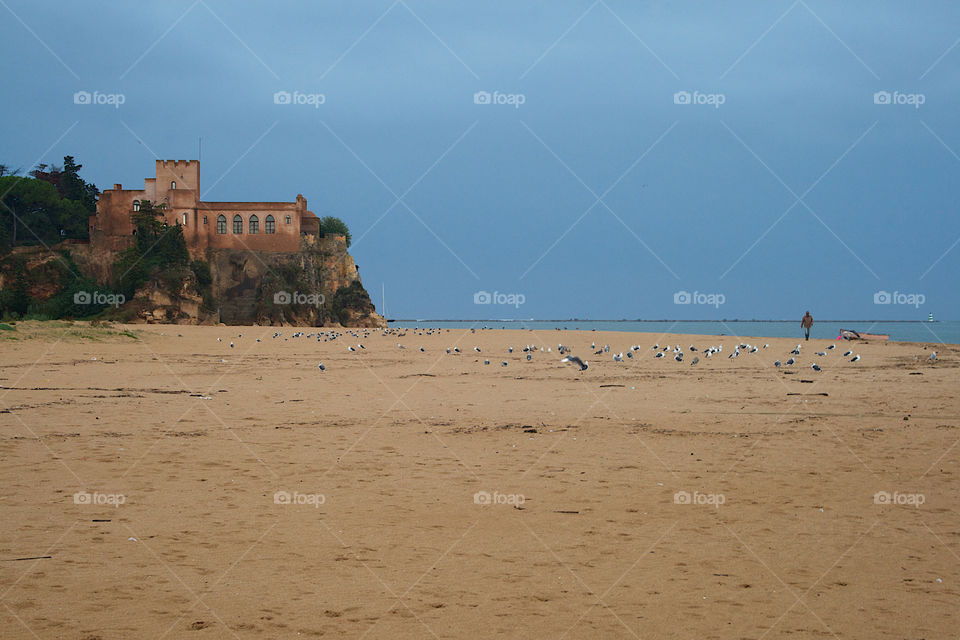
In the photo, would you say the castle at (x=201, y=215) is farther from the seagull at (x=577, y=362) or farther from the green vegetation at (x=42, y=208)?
the seagull at (x=577, y=362)

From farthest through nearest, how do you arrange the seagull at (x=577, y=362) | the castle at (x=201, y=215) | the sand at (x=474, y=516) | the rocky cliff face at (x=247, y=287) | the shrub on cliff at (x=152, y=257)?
the castle at (x=201, y=215) < the shrub on cliff at (x=152, y=257) < the rocky cliff face at (x=247, y=287) < the seagull at (x=577, y=362) < the sand at (x=474, y=516)

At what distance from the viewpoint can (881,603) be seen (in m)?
5.03

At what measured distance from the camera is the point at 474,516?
6.99 metres

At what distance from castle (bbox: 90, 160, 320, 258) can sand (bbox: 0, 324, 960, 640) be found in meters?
57.4

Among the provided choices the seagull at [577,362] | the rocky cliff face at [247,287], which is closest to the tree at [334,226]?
the rocky cliff face at [247,287]

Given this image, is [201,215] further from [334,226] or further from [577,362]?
[577,362]

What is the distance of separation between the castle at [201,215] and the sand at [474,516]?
188ft

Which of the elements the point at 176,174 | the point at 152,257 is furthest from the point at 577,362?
the point at 176,174

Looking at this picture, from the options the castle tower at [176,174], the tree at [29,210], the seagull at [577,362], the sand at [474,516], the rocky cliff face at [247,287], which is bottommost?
the sand at [474,516]

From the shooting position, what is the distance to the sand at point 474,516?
4.84 m

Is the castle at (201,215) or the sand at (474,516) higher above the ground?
the castle at (201,215)

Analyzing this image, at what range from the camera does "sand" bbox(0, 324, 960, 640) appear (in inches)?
191

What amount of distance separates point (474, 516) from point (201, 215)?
222 feet

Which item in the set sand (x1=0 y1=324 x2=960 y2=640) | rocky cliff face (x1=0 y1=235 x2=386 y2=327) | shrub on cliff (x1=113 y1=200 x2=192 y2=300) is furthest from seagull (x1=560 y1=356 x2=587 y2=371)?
shrub on cliff (x1=113 y1=200 x2=192 y2=300)
